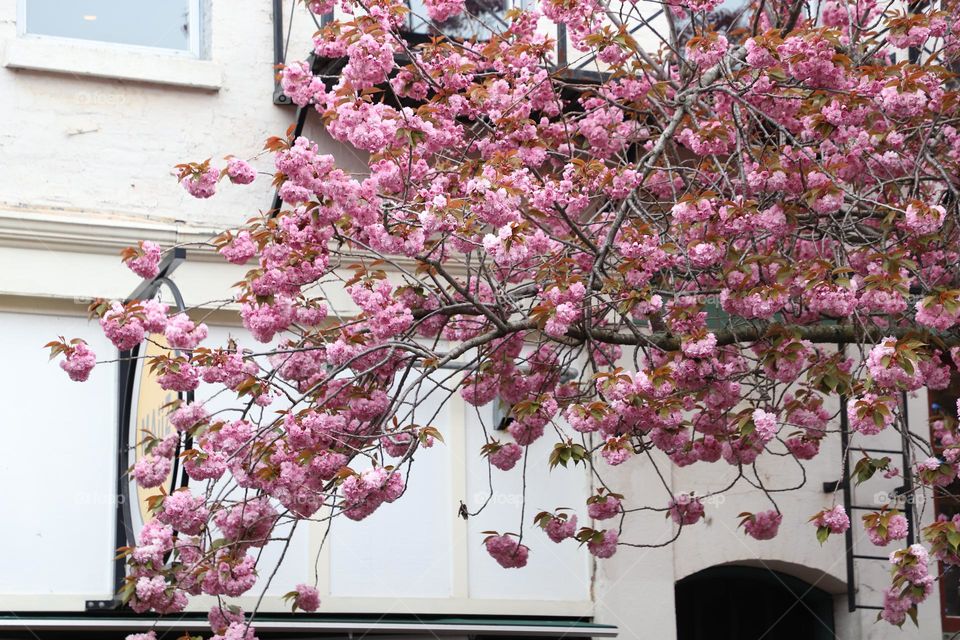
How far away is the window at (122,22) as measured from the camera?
10.3 m

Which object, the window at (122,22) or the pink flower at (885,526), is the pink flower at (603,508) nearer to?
the pink flower at (885,526)

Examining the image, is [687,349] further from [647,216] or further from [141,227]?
[141,227]

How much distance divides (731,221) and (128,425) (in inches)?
143

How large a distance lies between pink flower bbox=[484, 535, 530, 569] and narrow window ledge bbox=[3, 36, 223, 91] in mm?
3566

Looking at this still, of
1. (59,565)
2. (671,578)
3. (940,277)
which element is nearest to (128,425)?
(59,565)

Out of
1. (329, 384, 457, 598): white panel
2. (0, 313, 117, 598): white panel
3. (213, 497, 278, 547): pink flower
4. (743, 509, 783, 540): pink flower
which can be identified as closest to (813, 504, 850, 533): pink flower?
(743, 509, 783, 540): pink flower

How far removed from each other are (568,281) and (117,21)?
4.14 metres

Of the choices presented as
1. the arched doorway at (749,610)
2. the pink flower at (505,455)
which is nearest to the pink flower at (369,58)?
the pink flower at (505,455)

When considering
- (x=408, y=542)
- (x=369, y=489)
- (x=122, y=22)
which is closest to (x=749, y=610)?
(x=408, y=542)

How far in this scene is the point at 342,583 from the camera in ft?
33.1

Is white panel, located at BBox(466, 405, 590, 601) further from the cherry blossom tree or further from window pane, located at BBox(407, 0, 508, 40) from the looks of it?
window pane, located at BBox(407, 0, 508, 40)

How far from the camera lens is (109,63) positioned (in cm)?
1023

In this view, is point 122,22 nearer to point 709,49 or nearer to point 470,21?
point 470,21

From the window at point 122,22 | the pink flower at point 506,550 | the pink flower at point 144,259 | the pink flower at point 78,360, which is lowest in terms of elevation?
the pink flower at point 506,550
